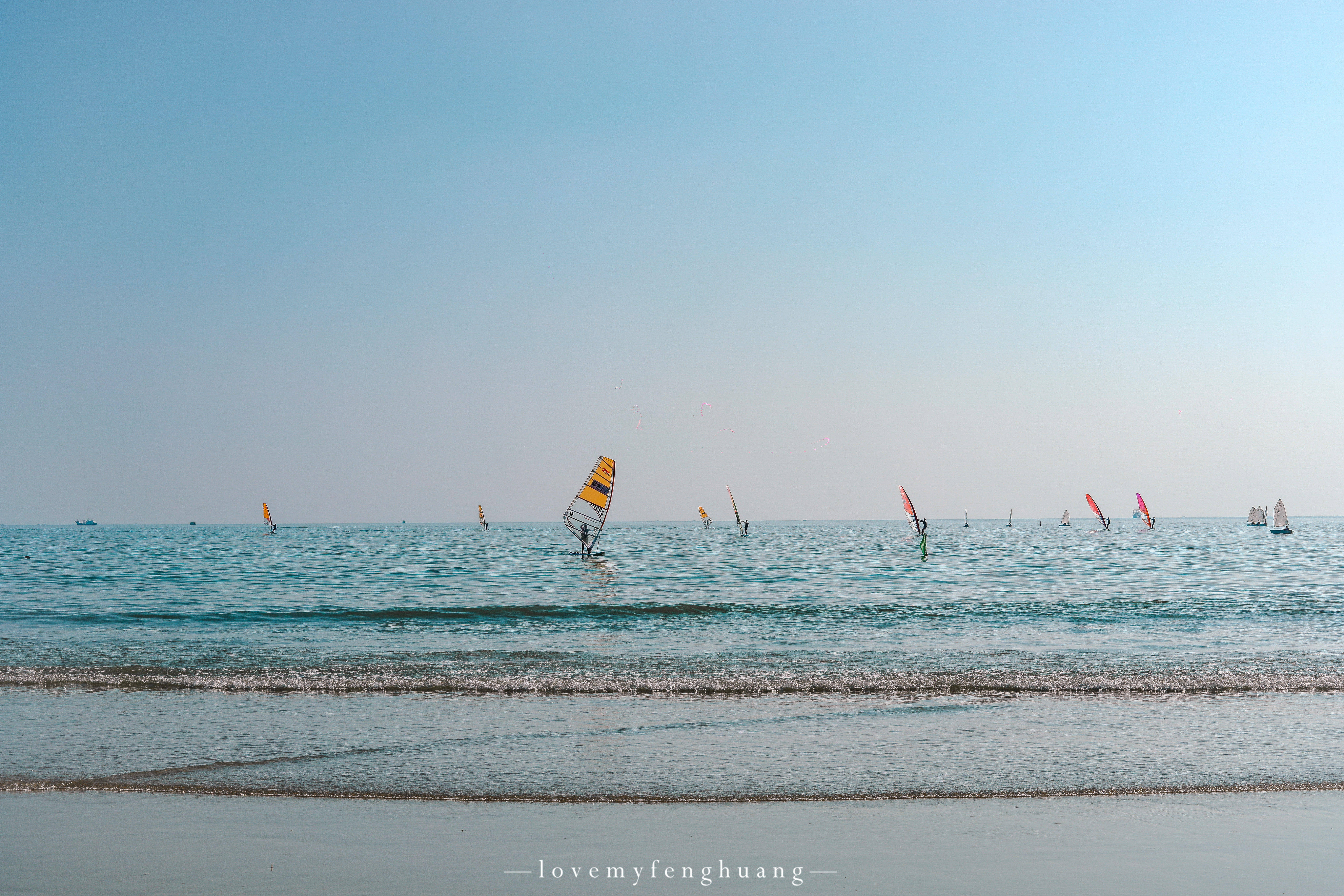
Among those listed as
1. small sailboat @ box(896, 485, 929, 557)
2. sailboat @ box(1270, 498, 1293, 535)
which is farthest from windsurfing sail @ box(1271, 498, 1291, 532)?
small sailboat @ box(896, 485, 929, 557)

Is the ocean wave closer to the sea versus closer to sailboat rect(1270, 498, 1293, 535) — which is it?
the sea

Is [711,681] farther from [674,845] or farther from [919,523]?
[919,523]

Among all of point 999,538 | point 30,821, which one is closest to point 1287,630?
point 30,821

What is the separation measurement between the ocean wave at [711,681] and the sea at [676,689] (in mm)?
65

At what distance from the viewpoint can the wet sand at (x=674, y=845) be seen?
17.2 ft

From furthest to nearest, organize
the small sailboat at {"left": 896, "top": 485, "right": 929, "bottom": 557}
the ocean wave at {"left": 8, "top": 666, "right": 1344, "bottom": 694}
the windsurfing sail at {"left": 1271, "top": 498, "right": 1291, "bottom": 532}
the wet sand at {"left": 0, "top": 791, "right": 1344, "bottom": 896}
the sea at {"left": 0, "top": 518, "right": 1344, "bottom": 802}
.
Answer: the windsurfing sail at {"left": 1271, "top": 498, "right": 1291, "bottom": 532} < the small sailboat at {"left": 896, "top": 485, "right": 929, "bottom": 557} < the ocean wave at {"left": 8, "top": 666, "right": 1344, "bottom": 694} < the sea at {"left": 0, "top": 518, "right": 1344, "bottom": 802} < the wet sand at {"left": 0, "top": 791, "right": 1344, "bottom": 896}

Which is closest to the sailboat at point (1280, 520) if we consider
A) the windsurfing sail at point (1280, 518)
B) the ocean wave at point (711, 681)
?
the windsurfing sail at point (1280, 518)

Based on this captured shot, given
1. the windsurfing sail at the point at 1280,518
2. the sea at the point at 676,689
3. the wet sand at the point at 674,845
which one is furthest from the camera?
the windsurfing sail at the point at 1280,518

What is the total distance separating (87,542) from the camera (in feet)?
345

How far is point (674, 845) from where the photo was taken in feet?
19.5

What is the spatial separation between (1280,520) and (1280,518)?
0.67 m

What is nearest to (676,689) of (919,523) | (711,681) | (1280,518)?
(711,681)

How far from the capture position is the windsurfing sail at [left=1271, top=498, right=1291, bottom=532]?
10100 cm

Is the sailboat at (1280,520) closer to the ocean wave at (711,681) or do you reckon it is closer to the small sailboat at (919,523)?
the small sailboat at (919,523)
